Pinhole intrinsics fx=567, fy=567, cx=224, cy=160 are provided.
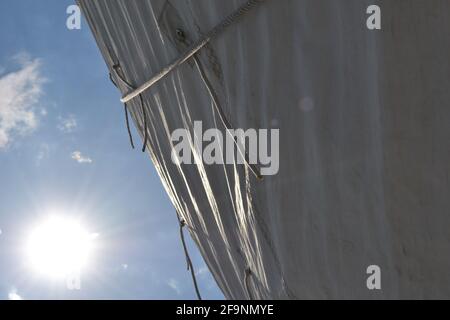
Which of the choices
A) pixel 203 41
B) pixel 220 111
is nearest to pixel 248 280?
pixel 220 111

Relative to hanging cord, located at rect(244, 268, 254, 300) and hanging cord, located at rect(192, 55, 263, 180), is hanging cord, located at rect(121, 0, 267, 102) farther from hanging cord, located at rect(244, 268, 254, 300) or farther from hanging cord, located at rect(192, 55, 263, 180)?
hanging cord, located at rect(244, 268, 254, 300)

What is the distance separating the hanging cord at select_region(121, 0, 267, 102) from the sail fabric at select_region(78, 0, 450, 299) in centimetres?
4

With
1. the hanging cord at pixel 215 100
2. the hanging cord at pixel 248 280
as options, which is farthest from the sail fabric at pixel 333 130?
the hanging cord at pixel 248 280

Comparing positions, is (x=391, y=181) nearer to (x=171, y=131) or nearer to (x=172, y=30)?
(x=172, y=30)

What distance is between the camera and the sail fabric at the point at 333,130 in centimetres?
222

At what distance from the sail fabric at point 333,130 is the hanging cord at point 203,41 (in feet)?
0.12

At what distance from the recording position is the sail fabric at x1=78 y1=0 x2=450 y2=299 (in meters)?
2.22

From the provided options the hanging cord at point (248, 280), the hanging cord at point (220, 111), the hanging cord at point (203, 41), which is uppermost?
the hanging cord at point (203, 41)

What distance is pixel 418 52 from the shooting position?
7.21 feet

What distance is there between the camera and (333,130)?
2502 mm

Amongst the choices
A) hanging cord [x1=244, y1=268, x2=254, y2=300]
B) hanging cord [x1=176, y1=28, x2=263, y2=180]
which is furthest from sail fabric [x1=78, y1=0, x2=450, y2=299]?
hanging cord [x1=244, y1=268, x2=254, y2=300]

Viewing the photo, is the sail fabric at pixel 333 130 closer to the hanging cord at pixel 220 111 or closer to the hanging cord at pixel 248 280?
the hanging cord at pixel 220 111

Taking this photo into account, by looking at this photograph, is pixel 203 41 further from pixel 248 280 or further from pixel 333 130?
pixel 248 280

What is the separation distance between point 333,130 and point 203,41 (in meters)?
1.05
